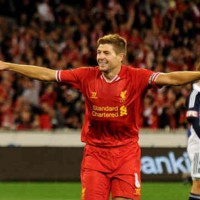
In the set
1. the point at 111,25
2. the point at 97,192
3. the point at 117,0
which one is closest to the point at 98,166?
the point at 97,192

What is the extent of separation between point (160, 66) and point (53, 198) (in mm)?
7684

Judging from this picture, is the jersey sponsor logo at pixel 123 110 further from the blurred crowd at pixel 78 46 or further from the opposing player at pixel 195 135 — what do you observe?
the blurred crowd at pixel 78 46

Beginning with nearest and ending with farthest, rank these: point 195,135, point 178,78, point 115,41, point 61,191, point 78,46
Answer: point 178,78, point 115,41, point 195,135, point 61,191, point 78,46

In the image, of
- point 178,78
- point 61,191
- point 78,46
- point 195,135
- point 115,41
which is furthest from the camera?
point 78,46

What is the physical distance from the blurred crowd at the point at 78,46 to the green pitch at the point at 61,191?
170cm

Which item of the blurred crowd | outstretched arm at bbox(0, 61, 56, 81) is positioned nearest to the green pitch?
the blurred crowd

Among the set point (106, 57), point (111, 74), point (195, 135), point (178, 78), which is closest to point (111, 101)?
point (111, 74)

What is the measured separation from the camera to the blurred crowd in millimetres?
17875

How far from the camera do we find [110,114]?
313 inches

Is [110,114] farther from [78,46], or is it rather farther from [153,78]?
[78,46]

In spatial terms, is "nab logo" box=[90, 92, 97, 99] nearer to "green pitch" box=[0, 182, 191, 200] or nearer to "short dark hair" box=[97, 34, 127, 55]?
"short dark hair" box=[97, 34, 127, 55]

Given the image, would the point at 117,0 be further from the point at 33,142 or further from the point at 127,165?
the point at 127,165

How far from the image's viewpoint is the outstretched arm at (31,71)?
7789mm

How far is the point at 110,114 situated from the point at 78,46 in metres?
13.2
